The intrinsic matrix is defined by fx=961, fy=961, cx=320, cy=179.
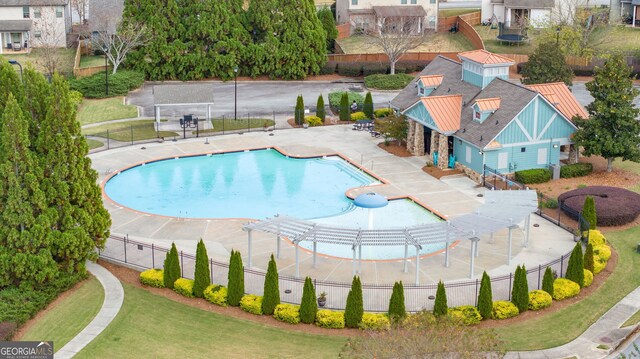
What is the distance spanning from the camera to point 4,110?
42.7 metres

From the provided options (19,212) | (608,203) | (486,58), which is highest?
(486,58)

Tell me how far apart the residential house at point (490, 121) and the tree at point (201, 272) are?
2299 cm

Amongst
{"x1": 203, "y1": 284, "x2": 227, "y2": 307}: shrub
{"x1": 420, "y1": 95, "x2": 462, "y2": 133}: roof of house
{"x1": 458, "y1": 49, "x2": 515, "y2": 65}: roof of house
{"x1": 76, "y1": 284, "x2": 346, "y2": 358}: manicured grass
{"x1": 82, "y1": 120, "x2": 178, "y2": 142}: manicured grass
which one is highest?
{"x1": 458, "y1": 49, "x2": 515, "y2": 65}: roof of house

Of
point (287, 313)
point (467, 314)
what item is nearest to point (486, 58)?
point (467, 314)

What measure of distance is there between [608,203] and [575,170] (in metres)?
7.50

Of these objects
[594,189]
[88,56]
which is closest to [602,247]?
[594,189]

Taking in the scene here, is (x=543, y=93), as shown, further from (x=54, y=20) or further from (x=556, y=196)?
(x=54, y=20)

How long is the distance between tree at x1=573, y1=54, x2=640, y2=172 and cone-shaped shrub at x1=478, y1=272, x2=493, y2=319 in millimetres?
22117

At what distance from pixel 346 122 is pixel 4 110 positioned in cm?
3724

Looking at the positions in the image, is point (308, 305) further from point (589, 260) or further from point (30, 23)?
point (30, 23)

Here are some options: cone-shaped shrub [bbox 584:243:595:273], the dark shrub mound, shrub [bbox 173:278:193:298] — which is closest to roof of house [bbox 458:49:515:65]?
the dark shrub mound

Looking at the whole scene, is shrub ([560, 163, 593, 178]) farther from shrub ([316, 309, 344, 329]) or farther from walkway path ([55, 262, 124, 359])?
walkway path ([55, 262, 124, 359])

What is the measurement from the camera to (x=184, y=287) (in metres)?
43.7

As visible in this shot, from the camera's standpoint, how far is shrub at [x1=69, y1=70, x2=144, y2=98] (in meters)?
82.8
